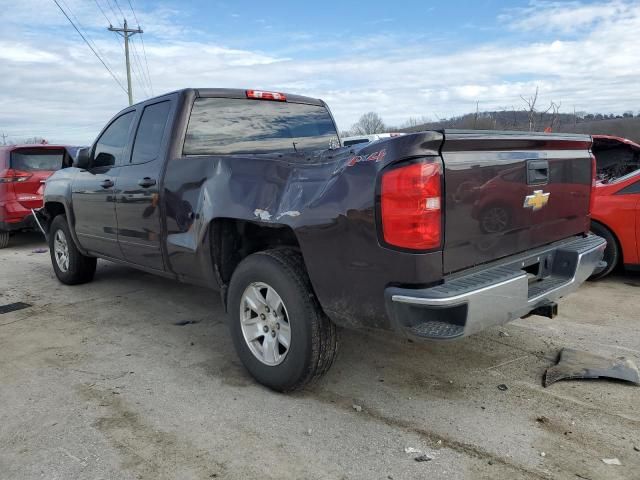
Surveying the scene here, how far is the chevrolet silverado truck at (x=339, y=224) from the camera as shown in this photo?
259cm

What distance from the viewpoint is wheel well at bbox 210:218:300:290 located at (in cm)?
369

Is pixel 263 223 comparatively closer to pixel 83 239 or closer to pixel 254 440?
pixel 254 440

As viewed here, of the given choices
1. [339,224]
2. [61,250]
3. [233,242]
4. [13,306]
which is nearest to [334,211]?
[339,224]

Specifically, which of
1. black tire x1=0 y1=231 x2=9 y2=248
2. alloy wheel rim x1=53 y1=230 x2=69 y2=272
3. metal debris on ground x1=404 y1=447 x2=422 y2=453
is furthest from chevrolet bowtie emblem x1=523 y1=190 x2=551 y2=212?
black tire x1=0 y1=231 x2=9 y2=248

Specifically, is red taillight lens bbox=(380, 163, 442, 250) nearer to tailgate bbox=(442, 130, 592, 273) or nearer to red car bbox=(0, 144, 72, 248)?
tailgate bbox=(442, 130, 592, 273)

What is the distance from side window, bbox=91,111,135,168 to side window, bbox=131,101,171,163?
11.8 inches

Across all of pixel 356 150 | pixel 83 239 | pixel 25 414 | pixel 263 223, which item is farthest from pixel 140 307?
pixel 356 150

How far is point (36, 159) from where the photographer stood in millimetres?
9594

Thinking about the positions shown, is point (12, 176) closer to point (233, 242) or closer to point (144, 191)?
point (144, 191)

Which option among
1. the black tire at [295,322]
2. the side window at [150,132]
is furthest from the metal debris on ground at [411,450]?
the side window at [150,132]

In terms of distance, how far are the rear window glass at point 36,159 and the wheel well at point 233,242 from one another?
722cm

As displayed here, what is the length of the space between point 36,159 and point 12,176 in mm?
574

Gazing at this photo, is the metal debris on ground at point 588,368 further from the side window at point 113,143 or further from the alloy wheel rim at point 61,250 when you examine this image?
the alloy wheel rim at point 61,250

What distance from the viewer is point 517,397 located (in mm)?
3254
